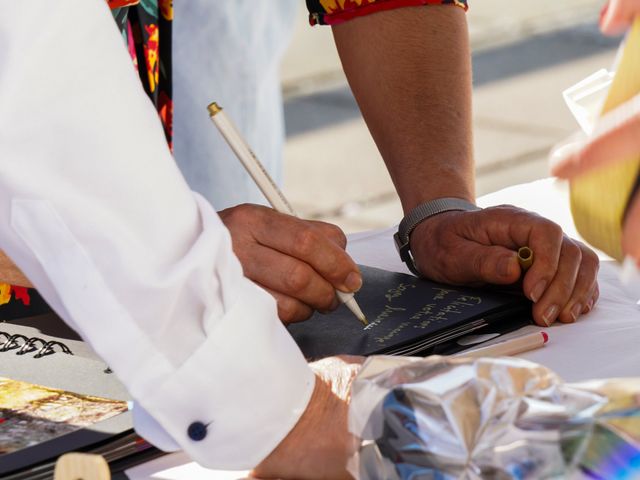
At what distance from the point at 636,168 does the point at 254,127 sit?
1.49m

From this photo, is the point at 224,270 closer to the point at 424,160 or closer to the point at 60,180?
the point at 60,180

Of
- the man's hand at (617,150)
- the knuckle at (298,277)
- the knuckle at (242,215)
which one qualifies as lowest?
the knuckle at (298,277)

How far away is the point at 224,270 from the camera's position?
826 millimetres

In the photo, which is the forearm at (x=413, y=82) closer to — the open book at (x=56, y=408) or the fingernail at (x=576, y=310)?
the fingernail at (x=576, y=310)

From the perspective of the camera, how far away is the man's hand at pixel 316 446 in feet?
2.72

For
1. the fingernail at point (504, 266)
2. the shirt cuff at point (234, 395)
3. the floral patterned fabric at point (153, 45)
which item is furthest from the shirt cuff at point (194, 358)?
the floral patterned fabric at point (153, 45)

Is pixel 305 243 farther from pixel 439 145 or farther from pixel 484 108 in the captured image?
pixel 484 108

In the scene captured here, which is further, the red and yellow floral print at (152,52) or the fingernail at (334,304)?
the red and yellow floral print at (152,52)

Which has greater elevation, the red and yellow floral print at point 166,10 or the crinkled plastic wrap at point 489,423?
the red and yellow floral print at point 166,10

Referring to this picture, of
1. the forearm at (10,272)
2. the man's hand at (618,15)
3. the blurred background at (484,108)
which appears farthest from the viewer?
the blurred background at (484,108)

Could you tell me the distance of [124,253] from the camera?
32.2 inches

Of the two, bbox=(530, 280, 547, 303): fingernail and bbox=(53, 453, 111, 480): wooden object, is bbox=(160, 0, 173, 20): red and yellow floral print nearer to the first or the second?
bbox=(530, 280, 547, 303): fingernail

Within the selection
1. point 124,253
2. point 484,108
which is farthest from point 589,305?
point 484,108

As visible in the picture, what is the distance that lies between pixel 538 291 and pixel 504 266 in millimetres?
47
